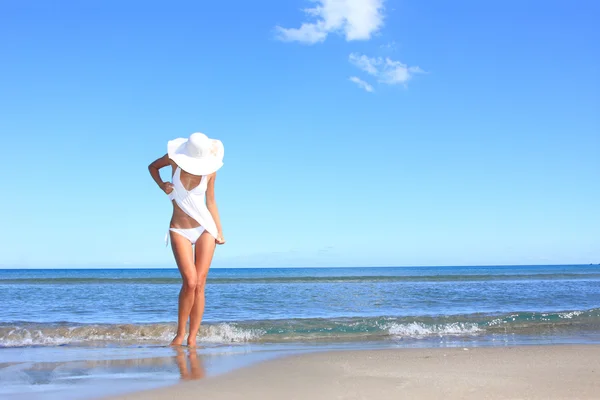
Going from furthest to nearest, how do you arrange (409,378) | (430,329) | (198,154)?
(430,329) < (198,154) < (409,378)

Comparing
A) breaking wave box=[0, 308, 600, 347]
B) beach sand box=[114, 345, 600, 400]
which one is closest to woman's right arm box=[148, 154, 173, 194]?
beach sand box=[114, 345, 600, 400]

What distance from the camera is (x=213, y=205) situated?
530 centimetres

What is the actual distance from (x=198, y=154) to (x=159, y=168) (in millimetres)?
525

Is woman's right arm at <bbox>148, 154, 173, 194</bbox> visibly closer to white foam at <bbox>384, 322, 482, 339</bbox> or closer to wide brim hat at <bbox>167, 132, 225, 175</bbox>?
wide brim hat at <bbox>167, 132, 225, 175</bbox>

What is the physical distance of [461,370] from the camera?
441 centimetres

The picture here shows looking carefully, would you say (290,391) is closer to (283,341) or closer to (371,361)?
(371,361)

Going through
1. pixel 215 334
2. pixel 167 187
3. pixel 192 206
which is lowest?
pixel 215 334

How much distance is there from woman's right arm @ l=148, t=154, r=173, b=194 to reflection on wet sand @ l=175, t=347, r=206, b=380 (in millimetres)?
1514

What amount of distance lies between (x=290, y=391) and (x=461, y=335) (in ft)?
17.5

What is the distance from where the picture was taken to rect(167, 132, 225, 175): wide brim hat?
494 centimetres

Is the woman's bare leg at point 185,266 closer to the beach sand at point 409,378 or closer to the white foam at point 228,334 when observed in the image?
the beach sand at point 409,378

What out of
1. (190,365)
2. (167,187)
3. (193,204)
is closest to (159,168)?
(167,187)

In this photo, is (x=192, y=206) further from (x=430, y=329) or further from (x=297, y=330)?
(x=430, y=329)

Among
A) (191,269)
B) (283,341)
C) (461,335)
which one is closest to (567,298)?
(461,335)
